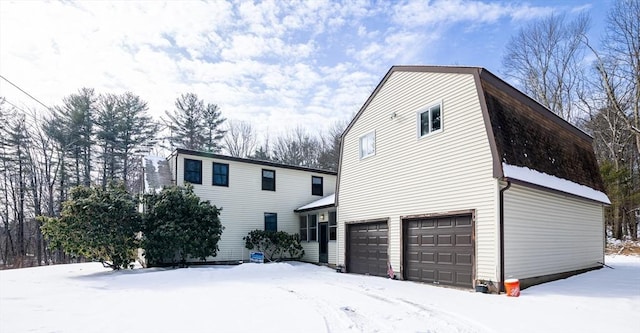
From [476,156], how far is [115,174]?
26999 mm

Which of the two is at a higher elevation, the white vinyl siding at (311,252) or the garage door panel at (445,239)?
the garage door panel at (445,239)

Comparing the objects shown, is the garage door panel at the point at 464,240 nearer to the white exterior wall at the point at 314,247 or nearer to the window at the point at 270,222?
the white exterior wall at the point at 314,247

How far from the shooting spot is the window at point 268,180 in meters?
18.8

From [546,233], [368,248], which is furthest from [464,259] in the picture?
[368,248]

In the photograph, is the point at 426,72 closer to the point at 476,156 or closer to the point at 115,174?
the point at 476,156

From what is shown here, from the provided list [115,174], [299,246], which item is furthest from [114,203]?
[115,174]

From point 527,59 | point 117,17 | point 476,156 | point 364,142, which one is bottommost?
point 476,156

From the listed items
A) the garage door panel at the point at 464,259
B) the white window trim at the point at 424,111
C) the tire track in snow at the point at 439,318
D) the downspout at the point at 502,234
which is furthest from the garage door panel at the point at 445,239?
the white window trim at the point at 424,111

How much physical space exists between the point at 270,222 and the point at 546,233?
12.4 m

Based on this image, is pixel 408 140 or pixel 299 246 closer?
pixel 408 140

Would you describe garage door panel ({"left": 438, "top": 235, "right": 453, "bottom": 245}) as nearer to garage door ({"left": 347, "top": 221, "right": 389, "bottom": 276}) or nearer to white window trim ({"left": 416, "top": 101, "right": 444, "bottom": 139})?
garage door ({"left": 347, "top": 221, "right": 389, "bottom": 276})

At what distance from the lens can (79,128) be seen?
2669 centimetres

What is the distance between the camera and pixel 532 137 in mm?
10516

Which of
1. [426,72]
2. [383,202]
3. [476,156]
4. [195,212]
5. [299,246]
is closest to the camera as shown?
[476,156]
